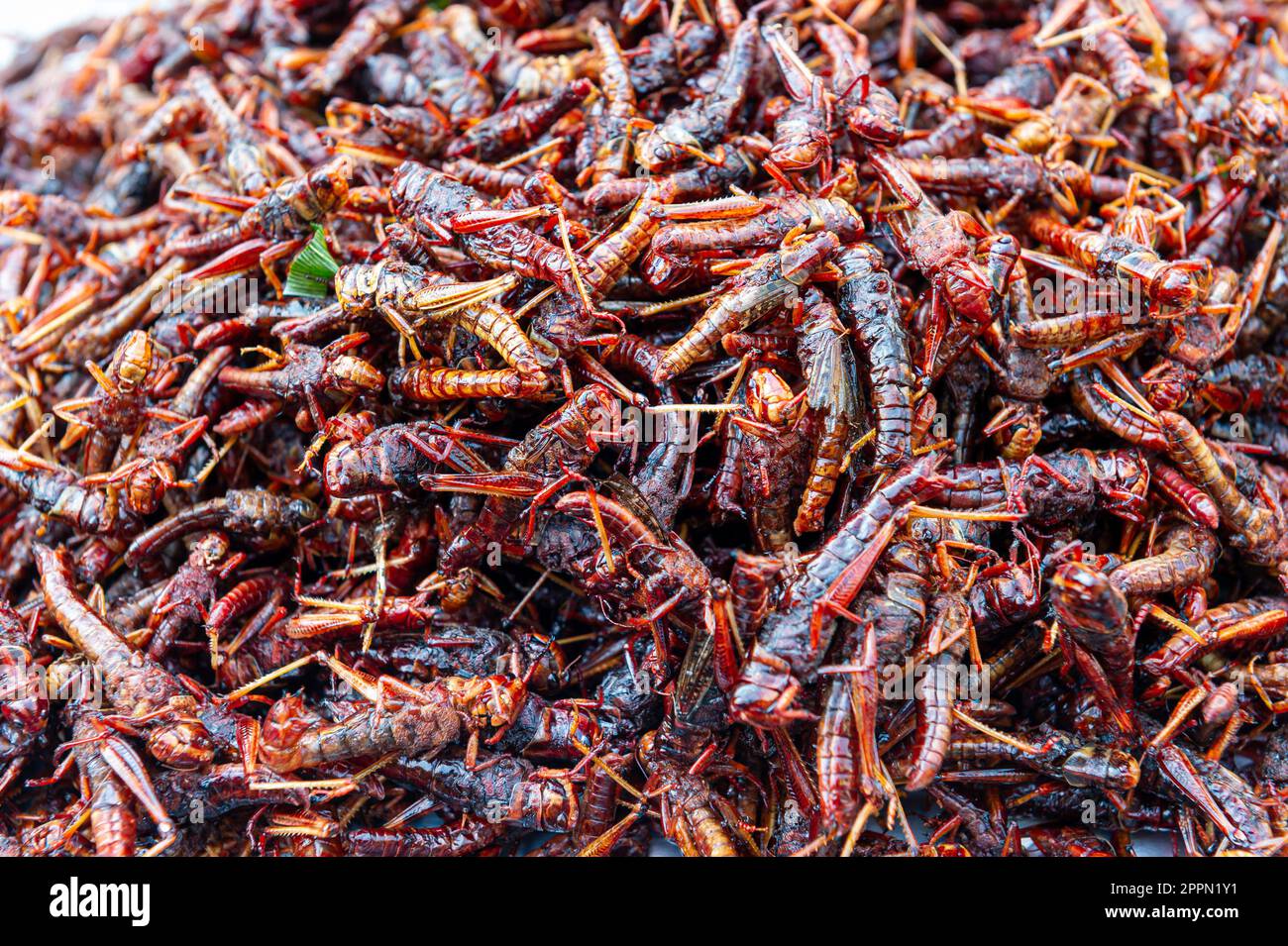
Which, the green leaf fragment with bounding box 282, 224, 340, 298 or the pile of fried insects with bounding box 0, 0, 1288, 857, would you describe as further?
the green leaf fragment with bounding box 282, 224, 340, 298

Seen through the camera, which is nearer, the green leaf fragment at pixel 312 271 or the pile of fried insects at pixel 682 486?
the pile of fried insects at pixel 682 486

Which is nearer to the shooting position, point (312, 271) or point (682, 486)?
point (682, 486)

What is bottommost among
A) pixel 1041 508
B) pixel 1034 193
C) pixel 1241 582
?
pixel 1241 582

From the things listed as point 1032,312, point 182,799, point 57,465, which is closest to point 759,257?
point 1032,312

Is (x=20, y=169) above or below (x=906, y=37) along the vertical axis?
below

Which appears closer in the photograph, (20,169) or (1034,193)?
(1034,193)

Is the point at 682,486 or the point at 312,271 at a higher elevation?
the point at 312,271

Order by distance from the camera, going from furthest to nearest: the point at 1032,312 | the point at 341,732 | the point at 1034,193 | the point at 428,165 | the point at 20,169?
the point at 20,169, the point at 428,165, the point at 1034,193, the point at 1032,312, the point at 341,732

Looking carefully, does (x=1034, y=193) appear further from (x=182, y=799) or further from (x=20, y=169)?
(x=20, y=169)
